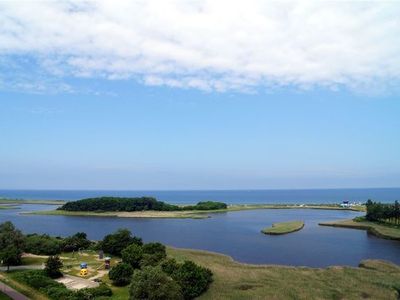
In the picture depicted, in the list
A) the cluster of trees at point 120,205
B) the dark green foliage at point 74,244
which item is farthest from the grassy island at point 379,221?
the cluster of trees at point 120,205

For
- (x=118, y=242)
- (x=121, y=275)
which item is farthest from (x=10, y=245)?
(x=121, y=275)

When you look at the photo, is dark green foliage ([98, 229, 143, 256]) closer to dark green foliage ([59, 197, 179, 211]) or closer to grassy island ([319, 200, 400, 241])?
grassy island ([319, 200, 400, 241])

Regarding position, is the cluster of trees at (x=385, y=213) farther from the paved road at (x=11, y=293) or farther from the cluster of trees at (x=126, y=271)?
the paved road at (x=11, y=293)

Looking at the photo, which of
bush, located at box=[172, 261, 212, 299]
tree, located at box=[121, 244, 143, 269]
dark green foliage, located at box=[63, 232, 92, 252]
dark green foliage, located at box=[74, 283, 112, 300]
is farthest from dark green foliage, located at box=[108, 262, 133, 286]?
dark green foliage, located at box=[63, 232, 92, 252]

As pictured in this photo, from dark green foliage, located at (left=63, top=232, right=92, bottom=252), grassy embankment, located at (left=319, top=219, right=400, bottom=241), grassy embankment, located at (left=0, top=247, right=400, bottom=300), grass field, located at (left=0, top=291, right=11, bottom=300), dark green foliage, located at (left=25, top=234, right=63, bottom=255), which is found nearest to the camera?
grass field, located at (left=0, top=291, right=11, bottom=300)

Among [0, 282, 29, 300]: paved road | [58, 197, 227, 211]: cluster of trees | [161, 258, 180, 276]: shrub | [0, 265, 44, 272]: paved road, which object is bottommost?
[0, 282, 29, 300]: paved road

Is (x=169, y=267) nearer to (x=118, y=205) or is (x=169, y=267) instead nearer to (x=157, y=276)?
(x=157, y=276)

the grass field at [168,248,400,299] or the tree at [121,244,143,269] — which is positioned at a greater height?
the tree at [121,244,143,269]
